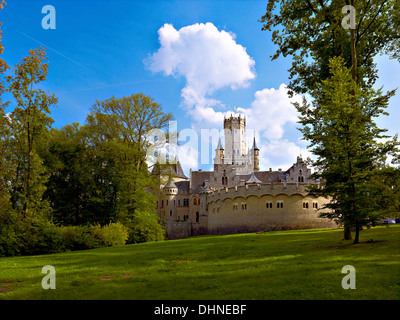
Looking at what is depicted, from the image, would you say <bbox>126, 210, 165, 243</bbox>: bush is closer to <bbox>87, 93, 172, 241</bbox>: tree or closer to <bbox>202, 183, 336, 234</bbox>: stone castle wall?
<bbox>87, 93, 172, 241</bbox>: tree

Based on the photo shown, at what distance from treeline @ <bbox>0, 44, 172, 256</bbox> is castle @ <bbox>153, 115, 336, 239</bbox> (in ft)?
21.9

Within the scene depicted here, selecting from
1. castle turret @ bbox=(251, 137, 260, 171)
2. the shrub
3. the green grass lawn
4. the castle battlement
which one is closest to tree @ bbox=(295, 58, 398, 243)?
the green grass lawn

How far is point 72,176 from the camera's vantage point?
36.9m

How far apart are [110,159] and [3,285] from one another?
27.5m

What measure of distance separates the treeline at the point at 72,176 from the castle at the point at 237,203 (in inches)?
262

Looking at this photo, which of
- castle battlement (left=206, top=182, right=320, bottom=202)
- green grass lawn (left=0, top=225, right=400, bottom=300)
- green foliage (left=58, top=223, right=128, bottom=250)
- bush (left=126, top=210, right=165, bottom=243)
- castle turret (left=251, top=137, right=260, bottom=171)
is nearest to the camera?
green grass lawn (left=0, top=225, right=400, bottom=300)

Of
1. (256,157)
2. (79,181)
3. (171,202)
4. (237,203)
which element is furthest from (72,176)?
(256,157)

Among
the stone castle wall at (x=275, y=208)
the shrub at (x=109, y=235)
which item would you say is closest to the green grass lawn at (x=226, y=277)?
the shrub at (x=109, y=235)

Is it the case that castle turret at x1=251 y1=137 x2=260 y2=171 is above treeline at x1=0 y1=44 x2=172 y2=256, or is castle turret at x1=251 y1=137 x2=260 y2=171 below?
above

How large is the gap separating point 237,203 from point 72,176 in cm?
→ 2480

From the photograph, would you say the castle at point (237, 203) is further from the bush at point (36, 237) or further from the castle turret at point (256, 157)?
the castle turret at point (256, 157)

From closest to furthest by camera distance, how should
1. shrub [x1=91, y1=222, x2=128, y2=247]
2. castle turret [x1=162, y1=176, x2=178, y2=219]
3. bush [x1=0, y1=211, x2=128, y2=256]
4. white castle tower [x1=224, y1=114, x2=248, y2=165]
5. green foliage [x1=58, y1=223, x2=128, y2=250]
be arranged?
1. bush [x1=0, y1=211, x2=128, y2=256]
2. green foliage [x1=58, y1=223, x2=128, y2=250]
3. shrub [x1=91, y1=222, x2=128, y2=247]
4. castle turret [x1=162, y1=176, x2=178, y2=219]
5. white castle tower [x1=224, y1=114, x2=248, y2=165]

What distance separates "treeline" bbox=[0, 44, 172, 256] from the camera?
25.9 metres

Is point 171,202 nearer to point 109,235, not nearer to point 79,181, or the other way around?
point 79,181
